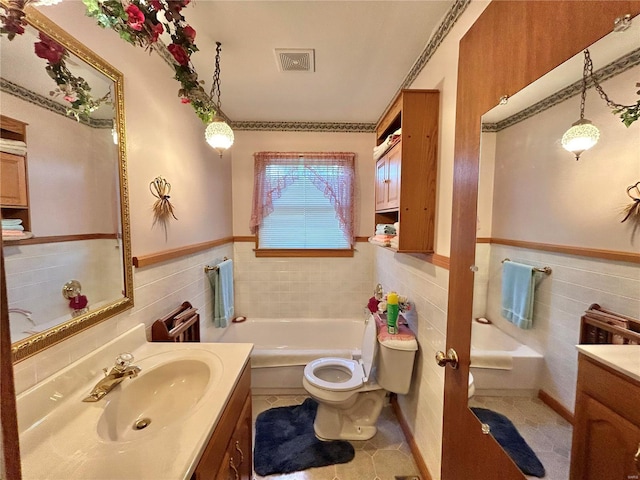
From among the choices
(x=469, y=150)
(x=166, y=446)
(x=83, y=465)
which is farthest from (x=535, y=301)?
(x=83, y=465)

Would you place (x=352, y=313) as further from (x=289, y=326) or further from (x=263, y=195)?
(x=263, y=195)

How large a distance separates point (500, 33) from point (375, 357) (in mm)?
1780

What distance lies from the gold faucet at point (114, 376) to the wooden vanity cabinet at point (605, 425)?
4.40 ft

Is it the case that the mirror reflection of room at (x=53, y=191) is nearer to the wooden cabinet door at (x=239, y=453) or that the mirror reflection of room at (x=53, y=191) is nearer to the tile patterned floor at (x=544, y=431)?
the wooden cabinet door at (x=239, y=453)

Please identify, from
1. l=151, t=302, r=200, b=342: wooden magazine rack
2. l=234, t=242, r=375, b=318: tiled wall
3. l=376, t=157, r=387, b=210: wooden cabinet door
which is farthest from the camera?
l=234, t=242, r=375, b=318: tiled wall

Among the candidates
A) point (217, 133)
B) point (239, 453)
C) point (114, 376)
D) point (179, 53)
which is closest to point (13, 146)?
point (179, 53)

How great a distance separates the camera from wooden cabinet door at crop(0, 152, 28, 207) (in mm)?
721

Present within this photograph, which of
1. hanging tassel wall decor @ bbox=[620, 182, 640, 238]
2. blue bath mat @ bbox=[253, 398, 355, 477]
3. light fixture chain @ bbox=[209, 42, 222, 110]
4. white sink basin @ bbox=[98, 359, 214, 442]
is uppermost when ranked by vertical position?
light fixture chain @ bbox=[209, 42, 222, 110]

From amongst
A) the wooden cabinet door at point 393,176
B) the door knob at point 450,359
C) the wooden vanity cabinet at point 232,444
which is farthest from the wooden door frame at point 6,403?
the wooden cabinet door at point 393,176

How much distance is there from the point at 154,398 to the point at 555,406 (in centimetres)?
135

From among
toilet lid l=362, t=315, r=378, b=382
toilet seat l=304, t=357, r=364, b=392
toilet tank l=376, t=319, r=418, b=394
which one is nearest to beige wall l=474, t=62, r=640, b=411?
toilet tank l=376, t=319, r=418, b=394

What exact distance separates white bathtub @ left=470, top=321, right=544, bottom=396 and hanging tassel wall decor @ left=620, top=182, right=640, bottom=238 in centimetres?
37

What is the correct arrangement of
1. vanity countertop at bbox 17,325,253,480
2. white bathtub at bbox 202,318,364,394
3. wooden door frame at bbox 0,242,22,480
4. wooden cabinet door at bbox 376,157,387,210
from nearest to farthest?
wooden door frame at bbox 0,242,22,480 → vanity countertop at bbox 17,325,253,480 → wooden cabinet door at bbox 376,157,387,210 → white bathtub at bbox 202,318,364,394

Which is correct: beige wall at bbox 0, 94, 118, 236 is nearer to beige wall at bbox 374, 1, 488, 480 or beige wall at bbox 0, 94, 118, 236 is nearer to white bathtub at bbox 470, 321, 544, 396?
white bathtub at bbox 470, 321, 544, 396
